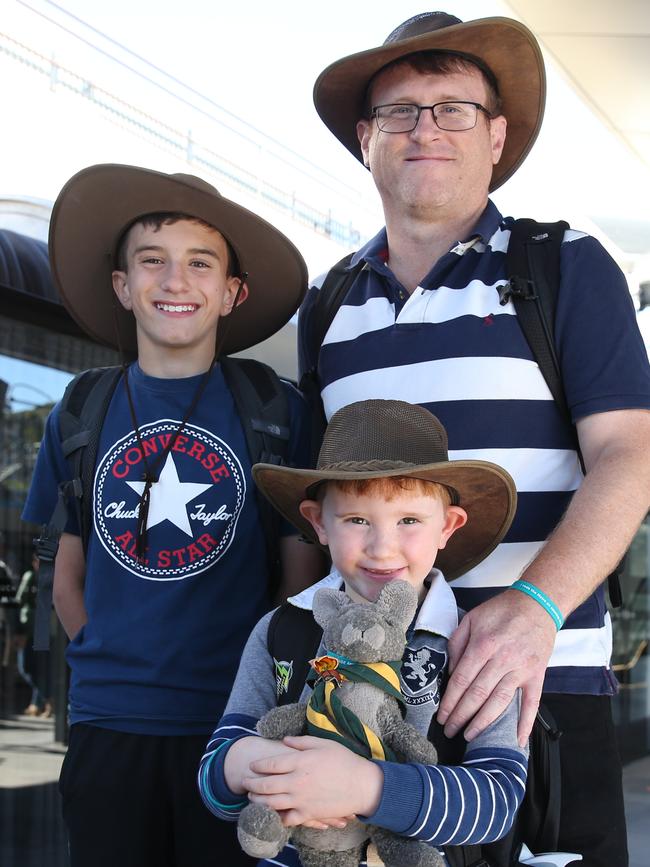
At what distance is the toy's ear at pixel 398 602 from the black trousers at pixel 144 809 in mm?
767

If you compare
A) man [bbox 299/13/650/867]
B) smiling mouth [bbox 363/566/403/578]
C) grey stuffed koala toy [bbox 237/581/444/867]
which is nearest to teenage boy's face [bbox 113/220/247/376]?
man [bbox 299/13/650/867]

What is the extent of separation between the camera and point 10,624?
6023 mm

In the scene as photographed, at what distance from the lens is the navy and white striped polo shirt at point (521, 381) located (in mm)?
1863

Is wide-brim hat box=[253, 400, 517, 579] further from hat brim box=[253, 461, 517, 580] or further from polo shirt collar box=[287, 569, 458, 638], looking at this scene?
polo shirt collar box=[287, 569, 458, 638]

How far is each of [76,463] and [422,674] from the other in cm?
106

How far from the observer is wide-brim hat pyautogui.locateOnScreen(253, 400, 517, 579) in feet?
5.43

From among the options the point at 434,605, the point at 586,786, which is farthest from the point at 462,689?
the point at 586,786

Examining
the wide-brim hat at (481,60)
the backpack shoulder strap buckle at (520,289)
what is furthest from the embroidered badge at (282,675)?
the wide-brim hat at (481,60)

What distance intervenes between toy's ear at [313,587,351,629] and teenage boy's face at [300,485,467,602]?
0.07 m

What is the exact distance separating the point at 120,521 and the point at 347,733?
94 centimetres

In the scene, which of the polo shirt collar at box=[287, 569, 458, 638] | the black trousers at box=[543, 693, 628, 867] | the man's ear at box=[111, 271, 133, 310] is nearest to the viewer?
the polo shirt collar at box=[287, 569, 458, 638]

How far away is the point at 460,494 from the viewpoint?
1.76 metres

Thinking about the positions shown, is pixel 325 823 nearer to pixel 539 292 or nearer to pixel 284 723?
pixel 284 723

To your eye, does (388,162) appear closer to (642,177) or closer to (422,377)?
(422,377)
